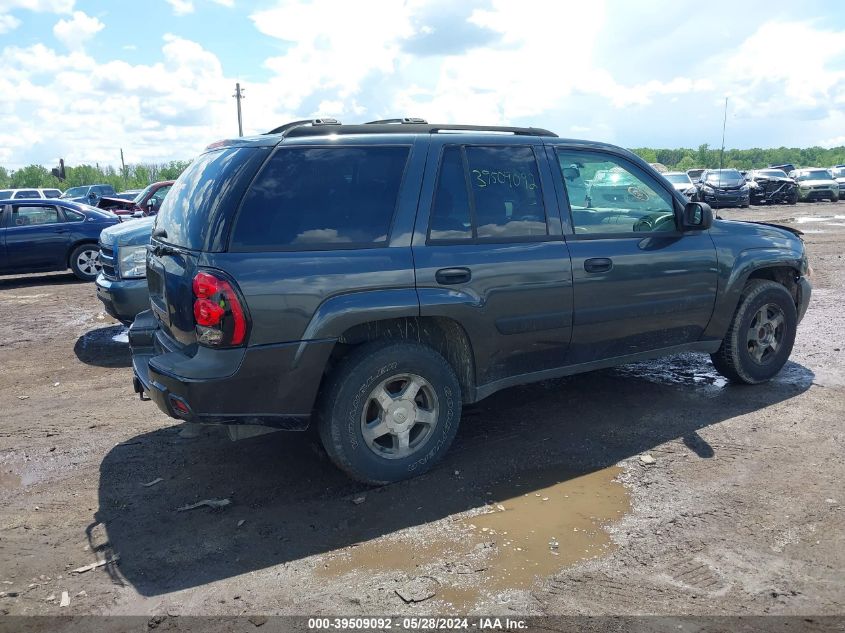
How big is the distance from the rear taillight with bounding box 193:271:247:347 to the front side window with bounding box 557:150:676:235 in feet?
7.45

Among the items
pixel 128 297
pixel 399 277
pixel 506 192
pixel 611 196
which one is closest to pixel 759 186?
pixel 611 196

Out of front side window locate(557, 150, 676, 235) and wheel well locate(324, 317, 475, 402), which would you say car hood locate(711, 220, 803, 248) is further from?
wheel well locate(324, 317, 475, 402)

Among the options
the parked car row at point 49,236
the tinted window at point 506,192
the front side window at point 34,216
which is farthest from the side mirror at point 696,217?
the front side window at point 34,216

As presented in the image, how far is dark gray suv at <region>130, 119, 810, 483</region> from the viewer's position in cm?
370

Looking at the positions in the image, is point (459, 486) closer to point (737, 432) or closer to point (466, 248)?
point (466, 248)

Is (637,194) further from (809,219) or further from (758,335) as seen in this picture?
(809,219)

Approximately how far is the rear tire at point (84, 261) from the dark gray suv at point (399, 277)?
30.0 ft

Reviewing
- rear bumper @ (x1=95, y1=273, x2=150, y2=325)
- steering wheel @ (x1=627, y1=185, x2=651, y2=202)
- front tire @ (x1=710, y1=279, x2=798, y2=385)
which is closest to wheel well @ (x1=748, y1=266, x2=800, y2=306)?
front tire @ (x1=710, y1=279, x2=798, y2=385)

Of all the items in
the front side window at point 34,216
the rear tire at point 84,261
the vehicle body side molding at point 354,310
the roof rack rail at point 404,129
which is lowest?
the rear tire at point 84,261

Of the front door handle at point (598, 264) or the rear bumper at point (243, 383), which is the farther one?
the front door handle at point (598, 264)

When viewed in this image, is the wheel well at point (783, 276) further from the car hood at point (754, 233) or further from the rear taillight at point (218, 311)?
the rear taillight at point (218, 311)

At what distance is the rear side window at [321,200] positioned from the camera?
3.74m

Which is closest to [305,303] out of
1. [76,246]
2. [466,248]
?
[466,248]

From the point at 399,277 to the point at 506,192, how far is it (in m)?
0.98
